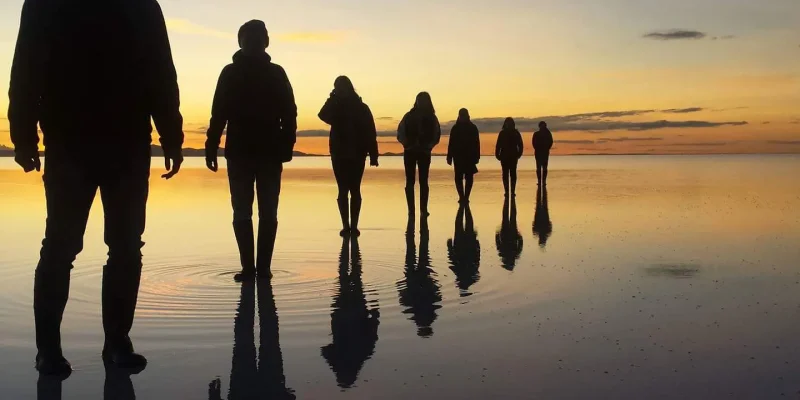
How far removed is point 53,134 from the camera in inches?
169

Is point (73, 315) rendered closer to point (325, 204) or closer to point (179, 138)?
point (179, 138)

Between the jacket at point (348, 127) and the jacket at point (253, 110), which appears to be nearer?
the jacket at point (253, 110)

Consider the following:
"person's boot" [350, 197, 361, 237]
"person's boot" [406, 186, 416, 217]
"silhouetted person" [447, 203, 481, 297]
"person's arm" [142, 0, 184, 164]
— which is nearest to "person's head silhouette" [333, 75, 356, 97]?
"person's boot" [350, 197, 361, 237]

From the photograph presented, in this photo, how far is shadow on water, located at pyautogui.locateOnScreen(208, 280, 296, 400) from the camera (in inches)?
155

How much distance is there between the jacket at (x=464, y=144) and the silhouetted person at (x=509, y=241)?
1.87 m

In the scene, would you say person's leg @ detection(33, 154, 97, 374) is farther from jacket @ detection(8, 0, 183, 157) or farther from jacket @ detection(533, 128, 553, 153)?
jacket @ detection(533, 128, 553, 153)

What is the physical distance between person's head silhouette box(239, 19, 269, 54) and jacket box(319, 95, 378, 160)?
400cm

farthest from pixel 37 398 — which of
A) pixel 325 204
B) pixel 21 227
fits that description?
pixel 325 204

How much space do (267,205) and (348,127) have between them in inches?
165

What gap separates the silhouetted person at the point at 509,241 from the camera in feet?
29.2

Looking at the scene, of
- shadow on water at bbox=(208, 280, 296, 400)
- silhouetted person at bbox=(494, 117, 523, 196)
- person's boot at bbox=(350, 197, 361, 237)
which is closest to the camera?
shadow on water at bbox=(208, 280, 296, 400)

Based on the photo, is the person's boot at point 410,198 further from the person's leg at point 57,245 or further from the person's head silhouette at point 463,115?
the person's leg at point 57,245

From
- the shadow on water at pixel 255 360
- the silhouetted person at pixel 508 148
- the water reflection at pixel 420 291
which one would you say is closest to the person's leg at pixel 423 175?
the water reflection at pixel 420 291

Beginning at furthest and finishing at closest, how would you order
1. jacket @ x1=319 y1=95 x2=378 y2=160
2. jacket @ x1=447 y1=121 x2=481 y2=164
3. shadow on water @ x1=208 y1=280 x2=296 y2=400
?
jacket @ x1=447 y1=121 x2=481 y2=164, jacket @ x1=319 y1=95 x2=378 y2=160, shadow on water @ x1=208 y1=280 x2=296 y2=400
